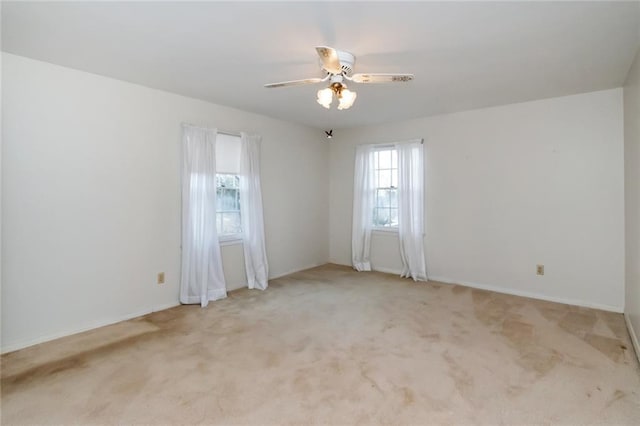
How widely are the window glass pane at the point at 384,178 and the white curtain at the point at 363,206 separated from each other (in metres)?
0.12

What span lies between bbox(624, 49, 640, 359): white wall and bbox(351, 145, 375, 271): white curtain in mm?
3067

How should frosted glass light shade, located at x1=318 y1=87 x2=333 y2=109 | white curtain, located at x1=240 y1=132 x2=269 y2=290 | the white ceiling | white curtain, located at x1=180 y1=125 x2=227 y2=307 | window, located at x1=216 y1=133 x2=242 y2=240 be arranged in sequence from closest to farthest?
the white ceiling, frosted glass light shade, located at x1=318 y1=87 x2=333 y2=109, white curtain, located at x1=180 y1=125 x2=227 y2=307, window, located at x1=216 y1=133 x2=242 y2=240, white curtain, located at x1=240 y1=132 x2=269 y2=290

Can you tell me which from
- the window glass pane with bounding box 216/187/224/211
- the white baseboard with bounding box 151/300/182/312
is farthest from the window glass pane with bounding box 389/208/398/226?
the white baseboard with bounding box 151/300/182/312

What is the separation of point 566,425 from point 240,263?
370cm

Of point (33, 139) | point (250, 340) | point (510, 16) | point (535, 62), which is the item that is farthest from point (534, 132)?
point (33, 139)

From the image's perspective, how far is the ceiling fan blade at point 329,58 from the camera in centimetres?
209

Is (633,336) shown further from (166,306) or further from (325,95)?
(166,306)

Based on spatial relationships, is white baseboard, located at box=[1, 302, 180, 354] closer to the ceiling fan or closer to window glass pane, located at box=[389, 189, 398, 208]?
the ceiling fan

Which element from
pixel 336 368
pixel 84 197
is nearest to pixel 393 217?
pixel 336 368

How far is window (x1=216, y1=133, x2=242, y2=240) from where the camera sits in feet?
14.0

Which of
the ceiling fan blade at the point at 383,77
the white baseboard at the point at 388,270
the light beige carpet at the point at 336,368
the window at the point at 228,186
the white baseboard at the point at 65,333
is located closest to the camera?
the light beige carpet at the point at 336,368

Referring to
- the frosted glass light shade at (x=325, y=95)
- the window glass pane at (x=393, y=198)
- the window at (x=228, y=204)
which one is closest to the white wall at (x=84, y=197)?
the window at (x=228, y=204)

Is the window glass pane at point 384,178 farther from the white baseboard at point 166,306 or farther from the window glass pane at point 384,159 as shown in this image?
the white baseboard at point 166,306

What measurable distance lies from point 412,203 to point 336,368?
310 cm
